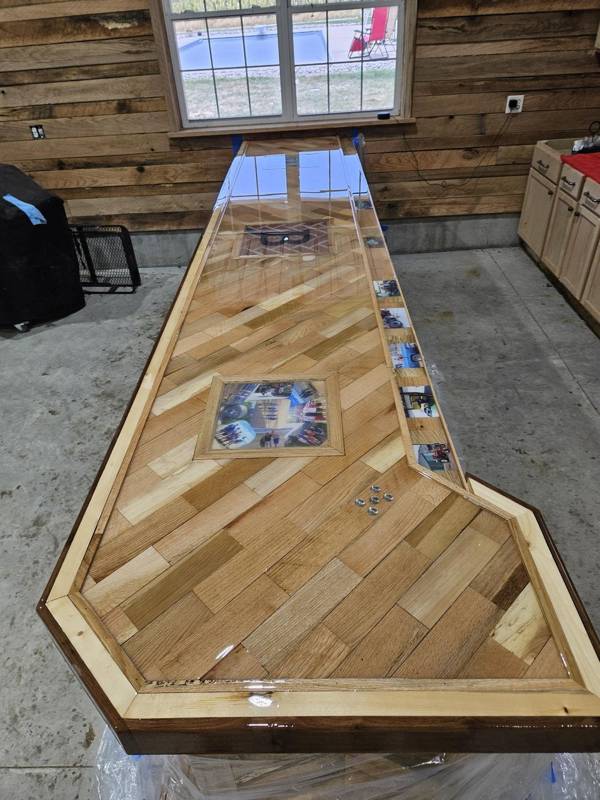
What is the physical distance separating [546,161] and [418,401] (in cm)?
313

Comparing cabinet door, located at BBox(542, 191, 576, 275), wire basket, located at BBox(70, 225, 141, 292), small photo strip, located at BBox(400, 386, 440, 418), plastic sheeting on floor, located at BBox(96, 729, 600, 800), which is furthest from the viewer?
wire basket, located at BBox(70, 225, 141, 292)

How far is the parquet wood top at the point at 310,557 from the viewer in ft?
2.90

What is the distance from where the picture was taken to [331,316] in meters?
1.79

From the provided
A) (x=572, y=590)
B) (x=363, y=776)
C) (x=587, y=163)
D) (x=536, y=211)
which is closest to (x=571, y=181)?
(x=587, y=163)

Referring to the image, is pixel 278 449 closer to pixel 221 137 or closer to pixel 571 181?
pixel 571 181

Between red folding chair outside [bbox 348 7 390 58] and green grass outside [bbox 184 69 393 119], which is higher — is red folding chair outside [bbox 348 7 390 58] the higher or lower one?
the higher one

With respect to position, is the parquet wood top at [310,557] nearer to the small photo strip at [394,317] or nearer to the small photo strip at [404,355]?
the small photo strip at [404,355]

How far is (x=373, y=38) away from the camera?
→ 150 inches

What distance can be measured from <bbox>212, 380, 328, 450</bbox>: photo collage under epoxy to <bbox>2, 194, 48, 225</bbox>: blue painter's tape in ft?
8.45

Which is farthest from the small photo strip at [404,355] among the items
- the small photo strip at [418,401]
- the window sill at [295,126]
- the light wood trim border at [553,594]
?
the window sill at [295,126]

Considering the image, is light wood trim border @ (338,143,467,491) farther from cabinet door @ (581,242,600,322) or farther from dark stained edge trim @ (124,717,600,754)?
cabinet door @ (581,242,600,322)

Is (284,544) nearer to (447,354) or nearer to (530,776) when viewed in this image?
(530,776)

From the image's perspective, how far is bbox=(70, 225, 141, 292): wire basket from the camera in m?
4.04

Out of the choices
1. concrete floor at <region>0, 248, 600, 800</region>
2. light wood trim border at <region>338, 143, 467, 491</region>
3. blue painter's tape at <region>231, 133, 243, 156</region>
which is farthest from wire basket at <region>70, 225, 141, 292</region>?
light wood trim border at <region>338, 143, 467, 491</region>
